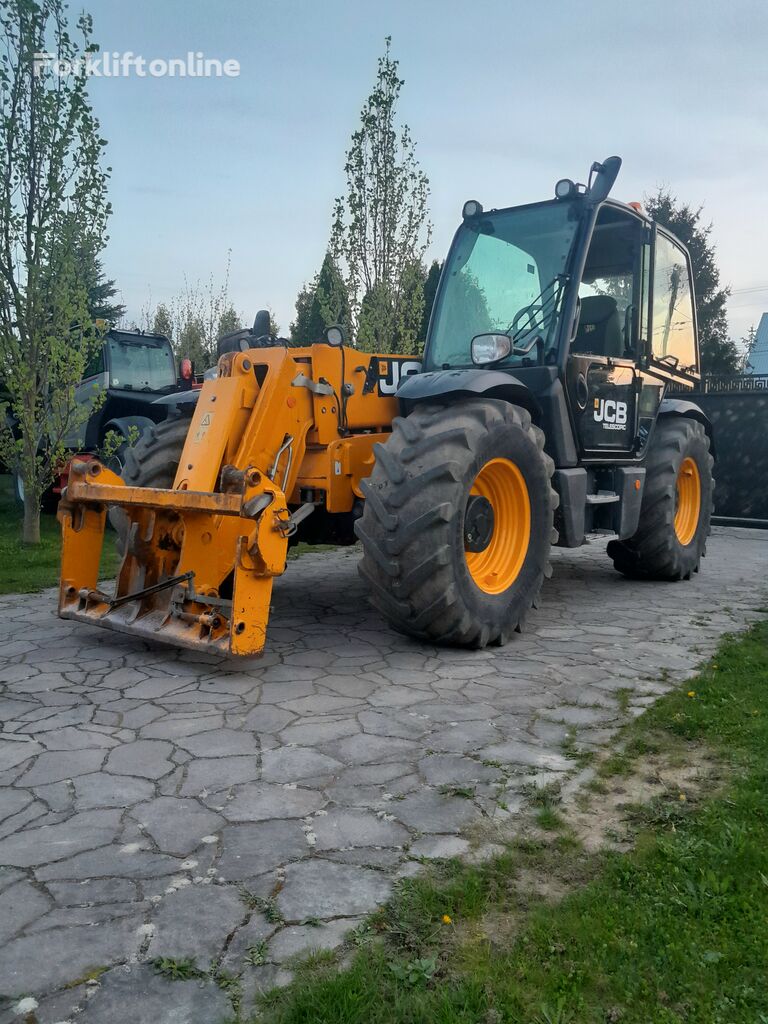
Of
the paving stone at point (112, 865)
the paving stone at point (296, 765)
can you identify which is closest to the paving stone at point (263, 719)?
the paving stone at point (296, 765)

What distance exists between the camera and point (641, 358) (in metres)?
6.32

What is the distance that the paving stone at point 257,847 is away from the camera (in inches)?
94.7

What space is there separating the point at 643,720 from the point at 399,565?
1.33m

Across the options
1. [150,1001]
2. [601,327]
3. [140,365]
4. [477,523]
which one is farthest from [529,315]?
[140,365]

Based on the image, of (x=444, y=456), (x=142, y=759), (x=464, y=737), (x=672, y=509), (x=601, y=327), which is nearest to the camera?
(x=142, y=759)

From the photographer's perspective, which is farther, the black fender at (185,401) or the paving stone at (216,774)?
the black fender at (185,401)

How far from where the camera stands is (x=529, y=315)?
5570 mm

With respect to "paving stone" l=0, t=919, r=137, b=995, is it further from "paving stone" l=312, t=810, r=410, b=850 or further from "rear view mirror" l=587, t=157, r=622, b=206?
"rear view mirror" l=587, t=157, r=622, b=206

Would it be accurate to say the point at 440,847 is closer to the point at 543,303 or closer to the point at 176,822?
the point at 176,822

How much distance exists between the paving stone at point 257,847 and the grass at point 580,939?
0.39m

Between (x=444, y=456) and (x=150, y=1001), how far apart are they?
294cm

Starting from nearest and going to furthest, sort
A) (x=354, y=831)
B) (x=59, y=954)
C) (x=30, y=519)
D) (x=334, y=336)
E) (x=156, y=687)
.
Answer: (x=59, y=954) → (x=354, y=831) → (x=156, y=687) → (x=334, y=336) → (x=30, y=519)

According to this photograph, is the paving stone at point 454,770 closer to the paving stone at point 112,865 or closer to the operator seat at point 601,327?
the paving stone at point 112,865

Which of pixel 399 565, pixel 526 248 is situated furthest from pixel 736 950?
pixel 526 248
